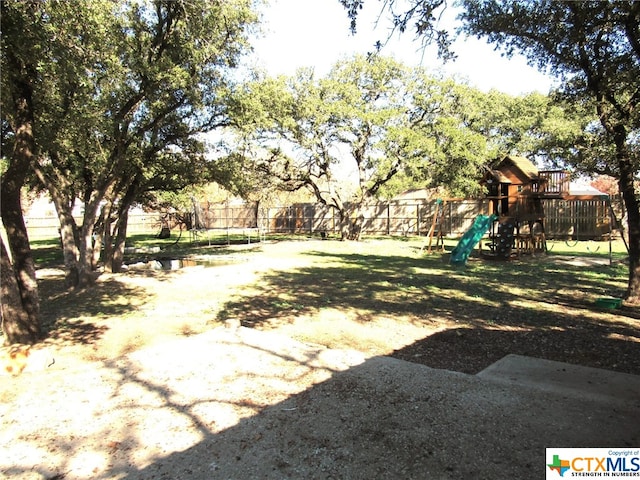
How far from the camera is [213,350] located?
5.08 meters

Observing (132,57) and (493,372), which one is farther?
(132,57)

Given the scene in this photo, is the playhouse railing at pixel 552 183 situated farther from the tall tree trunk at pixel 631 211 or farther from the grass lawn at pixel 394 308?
the tall tree trunk at pixel 631 211

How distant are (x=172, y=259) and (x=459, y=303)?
11.0 m

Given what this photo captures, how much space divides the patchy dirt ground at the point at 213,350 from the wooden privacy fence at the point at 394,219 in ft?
32.6

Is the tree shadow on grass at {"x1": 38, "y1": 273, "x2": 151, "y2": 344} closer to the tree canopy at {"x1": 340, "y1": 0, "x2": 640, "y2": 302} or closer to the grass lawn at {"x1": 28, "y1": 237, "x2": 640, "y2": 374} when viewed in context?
the grass lawn at {"x1": 28, "y1": 237, "x2": 640, "y2": 374}

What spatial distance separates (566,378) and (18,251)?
6.37m

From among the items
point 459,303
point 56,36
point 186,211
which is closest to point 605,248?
point 459,303

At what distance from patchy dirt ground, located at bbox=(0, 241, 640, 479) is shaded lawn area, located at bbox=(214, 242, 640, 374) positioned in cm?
4

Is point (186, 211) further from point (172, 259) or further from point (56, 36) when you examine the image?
point (56, 36)

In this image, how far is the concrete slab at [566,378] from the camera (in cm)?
373

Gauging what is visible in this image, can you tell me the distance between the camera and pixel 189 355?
494cm

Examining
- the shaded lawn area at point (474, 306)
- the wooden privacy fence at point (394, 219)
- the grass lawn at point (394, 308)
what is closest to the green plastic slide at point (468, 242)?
the shaded lawn area at point (474, 306)

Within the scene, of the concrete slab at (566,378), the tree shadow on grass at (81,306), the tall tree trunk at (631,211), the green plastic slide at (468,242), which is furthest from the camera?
the green plastic slide at (468,242)

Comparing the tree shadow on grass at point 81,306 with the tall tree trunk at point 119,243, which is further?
the tall tree trunk at point 119,243
